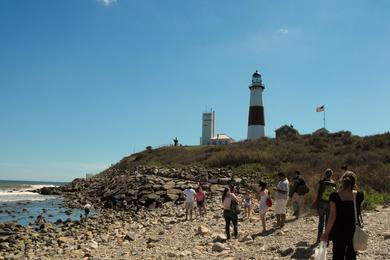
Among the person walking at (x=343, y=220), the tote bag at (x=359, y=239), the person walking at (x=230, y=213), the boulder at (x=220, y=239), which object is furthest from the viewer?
the person walking at (x=230, y=213)

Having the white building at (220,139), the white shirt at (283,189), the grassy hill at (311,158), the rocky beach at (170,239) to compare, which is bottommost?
the rocky beach at (170,239)

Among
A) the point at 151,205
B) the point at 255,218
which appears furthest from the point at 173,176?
the point at 255,218

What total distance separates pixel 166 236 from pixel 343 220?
1010cm

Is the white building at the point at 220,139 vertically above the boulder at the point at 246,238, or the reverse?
the white building at the point at 220,139

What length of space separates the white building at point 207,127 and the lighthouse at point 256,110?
17.4m

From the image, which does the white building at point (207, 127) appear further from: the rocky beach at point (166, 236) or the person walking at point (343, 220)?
the person walking at point (343, 220)

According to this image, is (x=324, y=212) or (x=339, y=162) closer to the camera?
(x=324, y=212)

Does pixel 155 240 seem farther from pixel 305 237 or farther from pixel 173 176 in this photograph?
pixel 173 176

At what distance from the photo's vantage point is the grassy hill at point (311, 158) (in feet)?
83.5

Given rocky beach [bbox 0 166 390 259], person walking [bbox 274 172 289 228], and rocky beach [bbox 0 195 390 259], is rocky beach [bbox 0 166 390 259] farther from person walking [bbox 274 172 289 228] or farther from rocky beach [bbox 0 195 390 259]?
person walking [bbox 274 172 289 228]

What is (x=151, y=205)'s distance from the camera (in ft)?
91.1

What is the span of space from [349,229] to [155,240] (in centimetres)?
929

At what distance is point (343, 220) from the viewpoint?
6.60m

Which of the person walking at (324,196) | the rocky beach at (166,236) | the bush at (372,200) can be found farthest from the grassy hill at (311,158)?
the person walking at (324,196)
